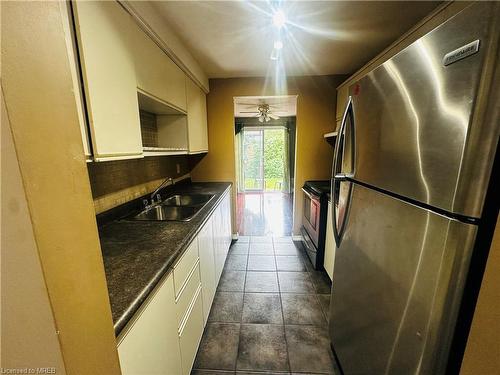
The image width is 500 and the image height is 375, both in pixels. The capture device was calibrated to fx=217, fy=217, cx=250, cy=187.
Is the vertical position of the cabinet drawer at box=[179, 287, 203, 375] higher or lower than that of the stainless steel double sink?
lower

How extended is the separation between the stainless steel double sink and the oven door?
1.17 metres

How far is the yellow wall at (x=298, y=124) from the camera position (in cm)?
286

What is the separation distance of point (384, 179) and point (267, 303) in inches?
63.7

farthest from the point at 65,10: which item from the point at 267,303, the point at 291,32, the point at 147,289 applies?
the point at 267,303

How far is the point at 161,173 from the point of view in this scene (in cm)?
239

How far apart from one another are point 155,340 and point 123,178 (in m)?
1.24

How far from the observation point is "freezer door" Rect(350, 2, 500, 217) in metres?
0.54

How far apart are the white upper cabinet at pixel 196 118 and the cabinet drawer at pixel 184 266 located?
1.24 m

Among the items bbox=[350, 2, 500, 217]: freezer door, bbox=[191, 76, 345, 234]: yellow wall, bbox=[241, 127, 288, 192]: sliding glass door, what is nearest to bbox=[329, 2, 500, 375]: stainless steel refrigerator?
bbox=[350, 2, 500, 217]: freezer door

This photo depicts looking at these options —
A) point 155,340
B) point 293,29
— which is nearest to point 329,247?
point 155,340

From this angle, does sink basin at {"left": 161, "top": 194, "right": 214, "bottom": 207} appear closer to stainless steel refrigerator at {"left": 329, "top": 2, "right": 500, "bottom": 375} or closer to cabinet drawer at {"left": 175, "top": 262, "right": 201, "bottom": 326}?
cabinet drawer at {"left": 175, "top": 262, "right": 201, "bottom": 326}

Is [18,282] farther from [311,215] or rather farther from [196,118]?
[311,215]

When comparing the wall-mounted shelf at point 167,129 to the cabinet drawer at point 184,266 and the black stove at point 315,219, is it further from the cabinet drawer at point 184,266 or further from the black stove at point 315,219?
the black stove at point 315,219

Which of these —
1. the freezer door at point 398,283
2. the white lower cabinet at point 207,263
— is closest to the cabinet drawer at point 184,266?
the white lower cabinet at point 207,263
